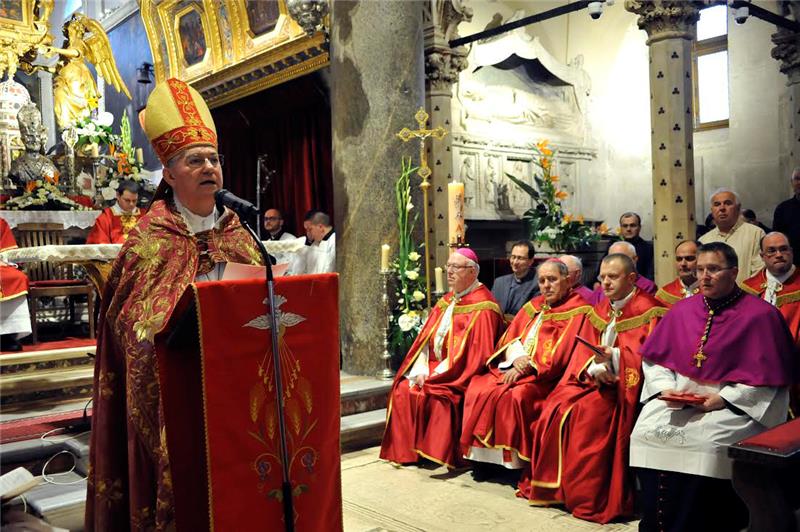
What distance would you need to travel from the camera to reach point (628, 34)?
42.7 ft

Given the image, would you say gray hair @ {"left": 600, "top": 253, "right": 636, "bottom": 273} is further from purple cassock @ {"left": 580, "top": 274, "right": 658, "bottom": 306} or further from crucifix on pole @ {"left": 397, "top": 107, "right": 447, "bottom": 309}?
crucifix on pole @ {"left": 397, "top": 107, "right": 447, "bottom": 309}

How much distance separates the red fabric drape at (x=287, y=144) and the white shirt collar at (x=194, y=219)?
7.17m

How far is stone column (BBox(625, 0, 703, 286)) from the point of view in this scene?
307 inches

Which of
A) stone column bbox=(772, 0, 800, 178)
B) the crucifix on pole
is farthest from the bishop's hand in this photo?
stone column bbox=(772, 0, 800, 178)

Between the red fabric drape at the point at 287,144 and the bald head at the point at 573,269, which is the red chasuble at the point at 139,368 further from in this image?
the red fabric drape at the point at 287,144

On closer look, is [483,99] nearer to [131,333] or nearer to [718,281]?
[718,281]

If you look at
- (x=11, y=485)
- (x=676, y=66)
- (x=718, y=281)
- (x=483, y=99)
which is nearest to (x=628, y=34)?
(x=483, y=99)

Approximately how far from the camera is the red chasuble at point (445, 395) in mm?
5477

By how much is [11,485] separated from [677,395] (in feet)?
A: 10.2

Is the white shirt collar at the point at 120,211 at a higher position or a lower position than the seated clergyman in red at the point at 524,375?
higher

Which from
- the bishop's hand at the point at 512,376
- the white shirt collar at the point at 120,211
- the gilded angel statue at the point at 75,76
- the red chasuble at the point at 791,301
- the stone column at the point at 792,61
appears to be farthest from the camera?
the stone column at the point at 792,61

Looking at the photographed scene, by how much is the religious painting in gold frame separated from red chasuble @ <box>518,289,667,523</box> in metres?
5.87

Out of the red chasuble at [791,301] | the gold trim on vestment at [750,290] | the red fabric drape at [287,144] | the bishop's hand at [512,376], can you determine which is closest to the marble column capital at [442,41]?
the red fabric drape at [287,144]

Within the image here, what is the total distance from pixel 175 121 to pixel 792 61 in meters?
9.86
